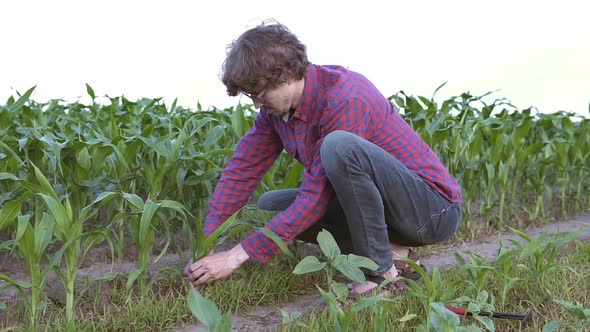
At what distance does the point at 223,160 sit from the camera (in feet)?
12.1

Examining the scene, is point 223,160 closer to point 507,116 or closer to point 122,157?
point 122,157

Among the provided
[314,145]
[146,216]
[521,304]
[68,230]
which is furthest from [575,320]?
[68,230]

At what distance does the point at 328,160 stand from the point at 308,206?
0.17 metres

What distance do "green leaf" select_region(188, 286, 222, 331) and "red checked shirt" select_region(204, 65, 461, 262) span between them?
708 millimetres

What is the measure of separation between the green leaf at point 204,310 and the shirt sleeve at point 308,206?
0.71 metres

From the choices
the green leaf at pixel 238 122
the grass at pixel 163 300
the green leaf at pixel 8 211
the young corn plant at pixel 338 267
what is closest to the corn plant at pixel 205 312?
the young corn plant at pixel 338 267

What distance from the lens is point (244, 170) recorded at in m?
2.76

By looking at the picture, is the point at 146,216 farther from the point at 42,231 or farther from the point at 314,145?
the point at 314,145

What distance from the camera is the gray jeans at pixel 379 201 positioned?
7.79 ft

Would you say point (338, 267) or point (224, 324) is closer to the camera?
point (224, 324)

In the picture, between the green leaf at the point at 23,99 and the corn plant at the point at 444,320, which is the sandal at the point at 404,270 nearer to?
the corn plant at the point at 444,320

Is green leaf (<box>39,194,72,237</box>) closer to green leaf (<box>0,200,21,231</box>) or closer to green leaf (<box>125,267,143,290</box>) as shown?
green leaf (<box>0,200,21,231</box>)

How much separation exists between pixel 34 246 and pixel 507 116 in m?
3.87

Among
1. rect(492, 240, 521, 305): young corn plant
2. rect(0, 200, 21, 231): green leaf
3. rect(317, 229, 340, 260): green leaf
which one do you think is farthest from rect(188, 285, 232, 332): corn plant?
rect(492, 240, 521, 305): young corn plant
